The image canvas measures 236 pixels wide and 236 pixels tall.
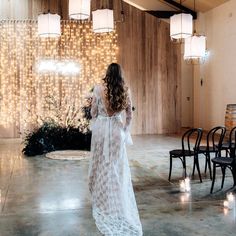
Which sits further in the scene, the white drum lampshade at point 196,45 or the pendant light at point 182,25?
the white drum lampshade at point 196,45

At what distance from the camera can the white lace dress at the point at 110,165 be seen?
333 centimetres

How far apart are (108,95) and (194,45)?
17.2 ft

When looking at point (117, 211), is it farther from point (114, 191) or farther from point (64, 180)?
point (64, 180)

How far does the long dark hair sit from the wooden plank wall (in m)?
6.83

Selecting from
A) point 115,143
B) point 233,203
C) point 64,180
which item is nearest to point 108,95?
point 115,143

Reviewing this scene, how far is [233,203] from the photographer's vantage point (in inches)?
160

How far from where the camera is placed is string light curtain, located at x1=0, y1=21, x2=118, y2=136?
373 inches

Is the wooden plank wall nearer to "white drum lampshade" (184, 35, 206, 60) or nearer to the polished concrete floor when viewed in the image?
"white drum lampshade" (184, 35, 206, 60)

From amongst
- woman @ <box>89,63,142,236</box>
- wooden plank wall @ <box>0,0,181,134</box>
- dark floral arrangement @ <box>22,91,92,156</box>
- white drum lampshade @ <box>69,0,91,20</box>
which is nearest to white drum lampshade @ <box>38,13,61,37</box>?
white drum lampshade @ <box>69,0,91,20</box>

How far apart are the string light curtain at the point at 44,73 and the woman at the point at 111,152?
238 inches

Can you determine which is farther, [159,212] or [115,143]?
[159,212]

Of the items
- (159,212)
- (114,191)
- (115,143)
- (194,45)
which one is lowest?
(159,212)

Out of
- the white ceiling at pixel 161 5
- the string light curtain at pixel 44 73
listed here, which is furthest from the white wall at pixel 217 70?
the string light curtain at pixel 44 73

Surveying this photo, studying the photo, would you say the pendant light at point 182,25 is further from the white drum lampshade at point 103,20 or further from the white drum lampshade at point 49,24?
the white drum lampshade at point 49,24
